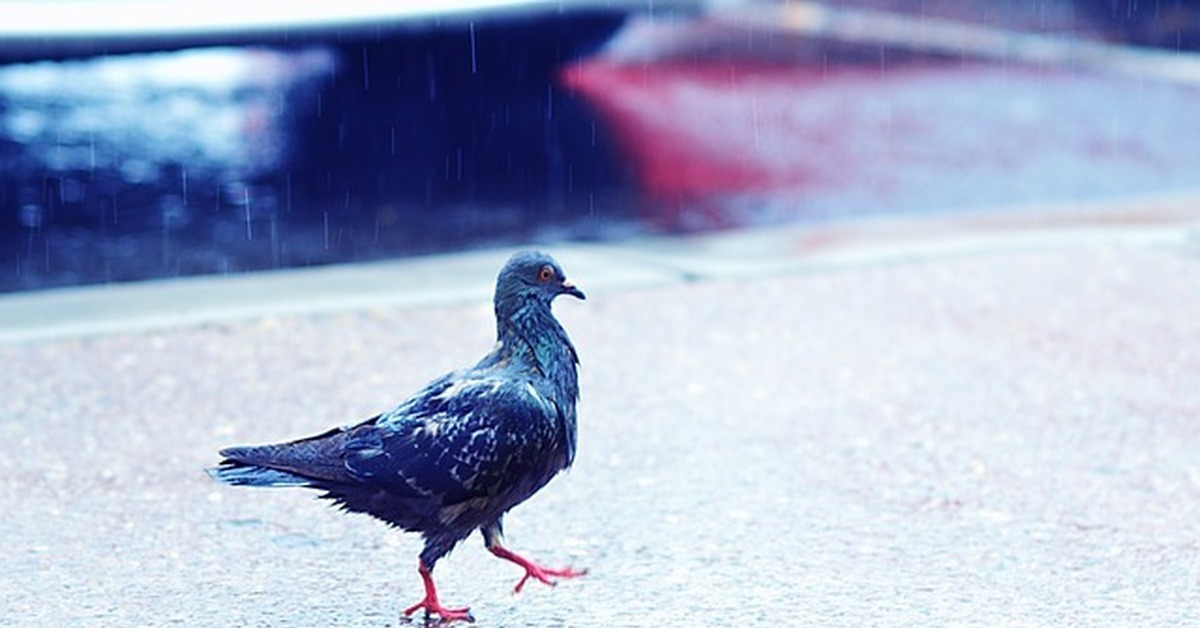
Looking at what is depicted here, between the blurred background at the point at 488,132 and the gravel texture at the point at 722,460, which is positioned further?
the blurred background at the point at 488,132

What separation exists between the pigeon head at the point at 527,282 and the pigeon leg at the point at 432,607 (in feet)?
1.93

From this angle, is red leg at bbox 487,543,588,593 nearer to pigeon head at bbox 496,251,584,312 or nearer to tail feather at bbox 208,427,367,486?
tail feather at bbox 208,427,367,486

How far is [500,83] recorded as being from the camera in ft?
34.3

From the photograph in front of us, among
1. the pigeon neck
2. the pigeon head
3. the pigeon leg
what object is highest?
the pigeon head

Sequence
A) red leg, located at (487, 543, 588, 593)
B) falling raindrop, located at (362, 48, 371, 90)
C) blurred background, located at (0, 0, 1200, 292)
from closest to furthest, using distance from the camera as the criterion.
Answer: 1. red leg, located at (487, 543, 588, 593)
2. blurred background, located at (0, 0, 1200, 292)
3. falling raindrop, located at (362, 48, 371, 90)

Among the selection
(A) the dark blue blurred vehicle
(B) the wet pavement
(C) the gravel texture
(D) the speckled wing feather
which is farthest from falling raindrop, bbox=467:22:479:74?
(D) the speckled wing feather

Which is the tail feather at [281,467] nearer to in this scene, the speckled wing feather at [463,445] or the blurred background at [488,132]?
the speckled wing feather at [463,445]

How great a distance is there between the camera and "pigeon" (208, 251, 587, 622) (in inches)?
169

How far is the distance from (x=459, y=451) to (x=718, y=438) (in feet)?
5.79

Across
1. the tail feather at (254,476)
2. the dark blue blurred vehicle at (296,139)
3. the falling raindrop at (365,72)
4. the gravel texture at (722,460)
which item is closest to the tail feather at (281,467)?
the tail feather at (254,476)

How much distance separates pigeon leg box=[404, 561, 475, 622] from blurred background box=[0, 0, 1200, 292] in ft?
12.8

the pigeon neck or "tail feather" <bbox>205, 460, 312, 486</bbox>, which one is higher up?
the pigeon neck

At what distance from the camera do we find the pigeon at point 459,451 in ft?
14.1

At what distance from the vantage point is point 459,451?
4.29 meters
